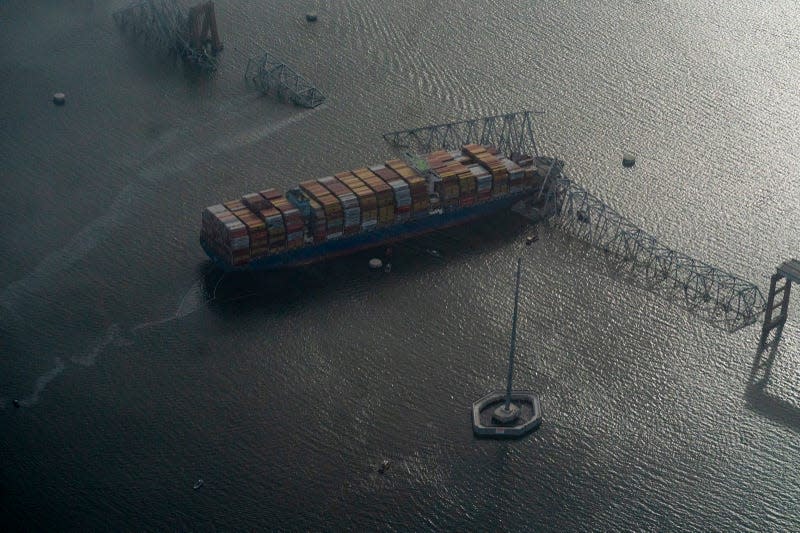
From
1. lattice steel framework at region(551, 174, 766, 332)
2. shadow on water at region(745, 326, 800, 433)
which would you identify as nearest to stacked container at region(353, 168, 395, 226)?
lattice steel framework at region(551, 174, 766, 332)

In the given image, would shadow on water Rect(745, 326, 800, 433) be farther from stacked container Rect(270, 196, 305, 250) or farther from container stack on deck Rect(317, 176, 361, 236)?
stacked container Rect(270, 196, 305, 250)

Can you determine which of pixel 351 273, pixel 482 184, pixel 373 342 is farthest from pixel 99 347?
pixel 482 184

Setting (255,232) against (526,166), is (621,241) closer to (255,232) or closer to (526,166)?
(526,166)

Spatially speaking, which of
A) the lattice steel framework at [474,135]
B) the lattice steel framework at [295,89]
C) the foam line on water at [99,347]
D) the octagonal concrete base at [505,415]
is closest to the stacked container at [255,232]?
the foam line on water at [99,347]

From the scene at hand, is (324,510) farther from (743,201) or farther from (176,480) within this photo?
(743,201)

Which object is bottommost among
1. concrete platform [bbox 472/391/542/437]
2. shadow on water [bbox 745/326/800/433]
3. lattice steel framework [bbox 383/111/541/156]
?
shadow on water [bbox 745/326/800/433]
